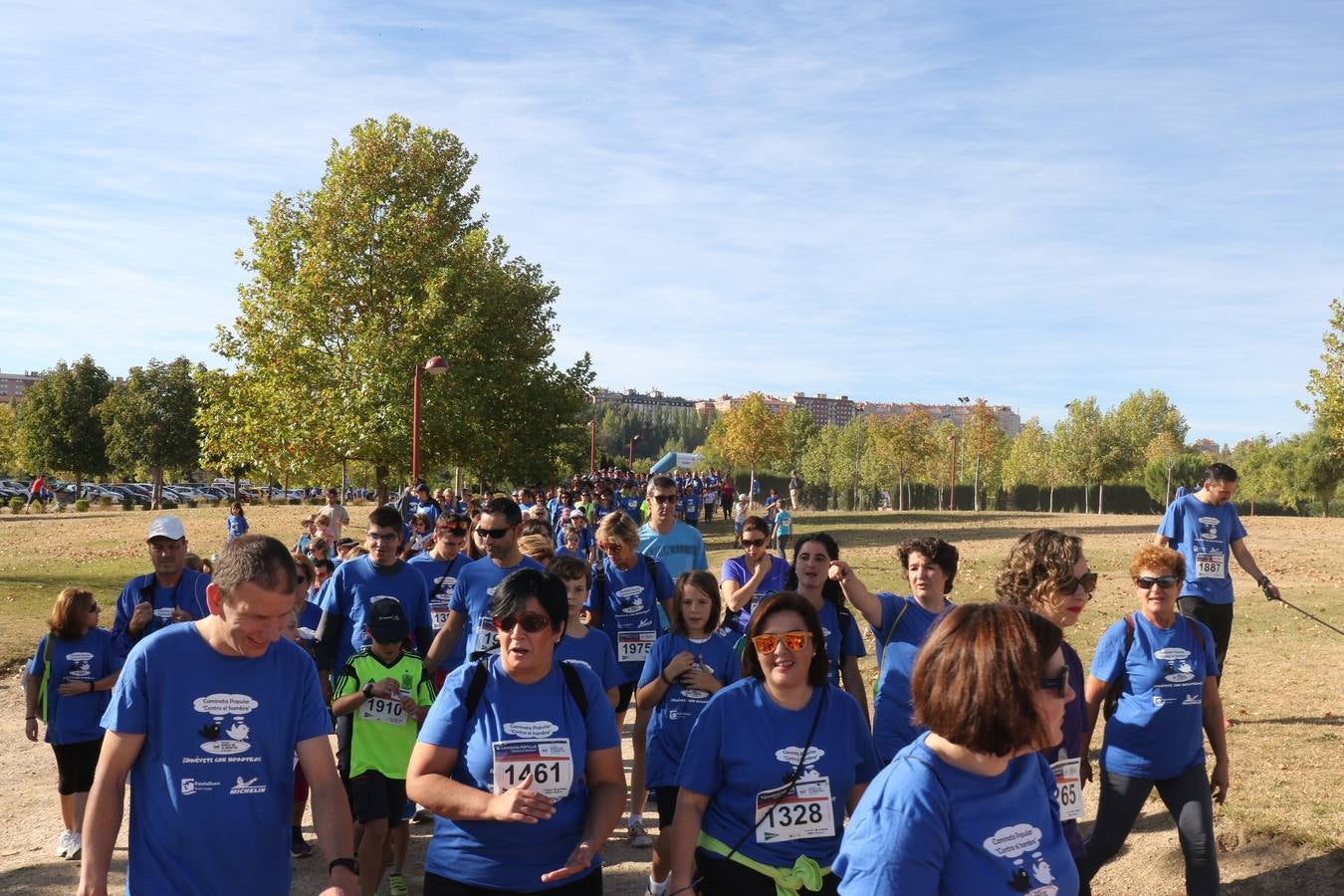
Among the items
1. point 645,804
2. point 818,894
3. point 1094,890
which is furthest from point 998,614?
point 645,804

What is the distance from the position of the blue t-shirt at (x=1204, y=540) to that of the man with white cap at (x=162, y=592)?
23.2ft

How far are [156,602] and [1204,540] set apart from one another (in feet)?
24.9

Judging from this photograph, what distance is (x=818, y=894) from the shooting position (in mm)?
3801

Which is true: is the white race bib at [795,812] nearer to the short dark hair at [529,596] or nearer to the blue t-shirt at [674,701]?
the short dark hair at [529,596]

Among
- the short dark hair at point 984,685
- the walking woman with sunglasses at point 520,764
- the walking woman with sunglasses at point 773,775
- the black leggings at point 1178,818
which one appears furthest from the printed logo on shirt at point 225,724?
the black leggings at point 1178,818

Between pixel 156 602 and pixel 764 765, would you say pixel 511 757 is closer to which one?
pixel 764 765

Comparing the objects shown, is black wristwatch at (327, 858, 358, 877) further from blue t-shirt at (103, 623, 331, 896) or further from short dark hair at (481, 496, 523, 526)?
short dark hair at (481, 496, 523, 526)

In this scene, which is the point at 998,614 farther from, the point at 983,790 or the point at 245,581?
the point at 245,581

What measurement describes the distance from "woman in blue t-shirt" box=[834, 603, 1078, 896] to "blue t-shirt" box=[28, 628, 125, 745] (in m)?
5.92

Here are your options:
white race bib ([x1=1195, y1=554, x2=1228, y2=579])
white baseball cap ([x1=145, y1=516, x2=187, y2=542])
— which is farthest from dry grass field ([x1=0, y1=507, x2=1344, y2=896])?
white baseball cap ([x1=145, y1=516, x2=187, y2=542])

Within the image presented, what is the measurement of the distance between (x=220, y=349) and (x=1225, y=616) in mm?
31148

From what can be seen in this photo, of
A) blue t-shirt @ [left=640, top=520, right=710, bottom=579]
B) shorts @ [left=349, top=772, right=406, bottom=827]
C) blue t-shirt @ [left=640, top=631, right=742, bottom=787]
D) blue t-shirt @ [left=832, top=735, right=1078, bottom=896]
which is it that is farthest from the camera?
blue t-shirt @ [left=640, top=520, right=710, bottom=579]

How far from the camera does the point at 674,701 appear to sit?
5617 millimetres

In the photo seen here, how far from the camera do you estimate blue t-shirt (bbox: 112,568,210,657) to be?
23.0 feet
